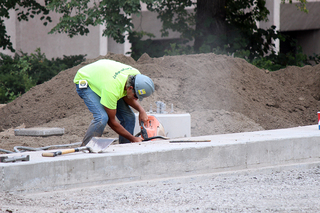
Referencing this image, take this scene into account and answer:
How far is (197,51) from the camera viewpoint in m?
14.7

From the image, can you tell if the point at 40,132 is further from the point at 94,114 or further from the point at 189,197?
the point at 189,197

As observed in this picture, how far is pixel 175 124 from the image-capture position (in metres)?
7.09

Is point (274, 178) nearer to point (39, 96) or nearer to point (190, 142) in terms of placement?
point (190, 142)

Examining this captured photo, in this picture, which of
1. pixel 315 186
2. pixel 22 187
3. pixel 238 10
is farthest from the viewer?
pixel 238 10

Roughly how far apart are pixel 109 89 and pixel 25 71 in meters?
11.1

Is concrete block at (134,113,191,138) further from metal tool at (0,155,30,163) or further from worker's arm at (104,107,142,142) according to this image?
metal tool at (0,155,30,163)

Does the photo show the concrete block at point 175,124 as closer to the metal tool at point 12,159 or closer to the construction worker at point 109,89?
the construction worker at point 109,89

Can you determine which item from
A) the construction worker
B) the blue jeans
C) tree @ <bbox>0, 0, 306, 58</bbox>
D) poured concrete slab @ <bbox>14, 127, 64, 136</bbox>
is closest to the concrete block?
the construction worker

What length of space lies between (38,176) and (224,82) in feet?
25.0

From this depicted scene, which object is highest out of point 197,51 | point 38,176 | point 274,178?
point 197,51

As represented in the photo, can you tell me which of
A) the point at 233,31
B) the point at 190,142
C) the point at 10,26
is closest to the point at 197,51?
the point at 233,31

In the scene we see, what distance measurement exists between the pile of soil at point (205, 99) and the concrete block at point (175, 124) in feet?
3.74

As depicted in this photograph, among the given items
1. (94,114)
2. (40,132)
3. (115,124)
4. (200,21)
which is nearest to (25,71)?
(200,21)

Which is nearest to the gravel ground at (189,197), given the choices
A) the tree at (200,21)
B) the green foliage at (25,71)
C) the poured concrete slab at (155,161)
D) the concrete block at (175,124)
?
the poured concrete slab at (155,161)
